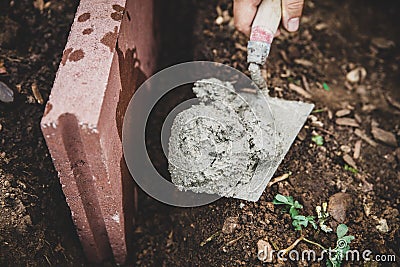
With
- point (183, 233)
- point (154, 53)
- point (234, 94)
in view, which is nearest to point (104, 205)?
point (183, 233)

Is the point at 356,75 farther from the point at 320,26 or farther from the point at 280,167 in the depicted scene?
the point at 280,167

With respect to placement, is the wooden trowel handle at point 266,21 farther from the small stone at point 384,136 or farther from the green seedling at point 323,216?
the small stone at point 384,136

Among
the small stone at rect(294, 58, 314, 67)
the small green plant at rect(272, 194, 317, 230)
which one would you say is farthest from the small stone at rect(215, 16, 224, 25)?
the small green plant at rect(272, 194, 317, 230)

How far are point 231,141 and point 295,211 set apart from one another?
0.29 meters

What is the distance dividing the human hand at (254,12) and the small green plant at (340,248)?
65 centimetres

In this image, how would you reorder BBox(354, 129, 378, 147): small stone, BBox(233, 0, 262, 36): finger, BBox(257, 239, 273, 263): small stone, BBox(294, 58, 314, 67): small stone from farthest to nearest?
BBox(294, 58, 314, 67): small stone, BBox(354, 129, 378, 147): small stone, BBox(233, 0, 262, 36): finger, BBox(257, 239, 273, 263): small stone

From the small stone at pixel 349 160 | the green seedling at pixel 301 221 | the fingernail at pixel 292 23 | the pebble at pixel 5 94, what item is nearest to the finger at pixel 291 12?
the fingernail at pixel 292 23

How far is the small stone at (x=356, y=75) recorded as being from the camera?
6.91ft

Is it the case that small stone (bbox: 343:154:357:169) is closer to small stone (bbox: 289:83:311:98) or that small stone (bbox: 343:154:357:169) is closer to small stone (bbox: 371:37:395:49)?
small stone (bbox: 289:83:311:98)

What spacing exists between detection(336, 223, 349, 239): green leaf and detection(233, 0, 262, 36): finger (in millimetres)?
672

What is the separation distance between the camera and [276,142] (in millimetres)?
1613

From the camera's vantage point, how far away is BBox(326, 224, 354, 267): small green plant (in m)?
1.49

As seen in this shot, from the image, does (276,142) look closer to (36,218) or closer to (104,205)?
(104,205)

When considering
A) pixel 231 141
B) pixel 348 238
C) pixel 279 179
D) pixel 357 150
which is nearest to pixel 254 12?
pixel 231 141
